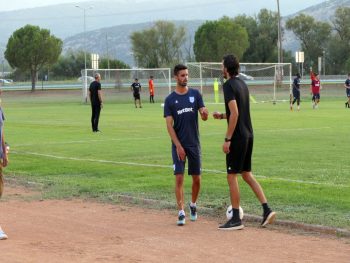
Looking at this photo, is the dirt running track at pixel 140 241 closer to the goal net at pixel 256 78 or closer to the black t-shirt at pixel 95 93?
the black t-shirt at pixel 95 93

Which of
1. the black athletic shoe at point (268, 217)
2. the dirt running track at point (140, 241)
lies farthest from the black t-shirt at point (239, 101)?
the dirt running track at point (140, 241)

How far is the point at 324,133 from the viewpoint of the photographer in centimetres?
2398

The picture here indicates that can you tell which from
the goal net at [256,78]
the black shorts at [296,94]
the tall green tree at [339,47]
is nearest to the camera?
the black shorts at [296,94]

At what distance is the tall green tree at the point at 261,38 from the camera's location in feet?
324

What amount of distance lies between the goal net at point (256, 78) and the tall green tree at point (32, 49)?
30299mm

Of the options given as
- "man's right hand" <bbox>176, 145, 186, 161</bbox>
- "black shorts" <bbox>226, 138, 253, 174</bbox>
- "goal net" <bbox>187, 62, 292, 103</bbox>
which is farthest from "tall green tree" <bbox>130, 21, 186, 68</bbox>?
"black shorts" <bbox>226, 138, 253, 174</bbox>

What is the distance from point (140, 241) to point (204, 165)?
23.3 ft

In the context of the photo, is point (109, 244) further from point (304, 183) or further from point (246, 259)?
point (304, 183)

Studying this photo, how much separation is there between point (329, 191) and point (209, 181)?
2277 mm

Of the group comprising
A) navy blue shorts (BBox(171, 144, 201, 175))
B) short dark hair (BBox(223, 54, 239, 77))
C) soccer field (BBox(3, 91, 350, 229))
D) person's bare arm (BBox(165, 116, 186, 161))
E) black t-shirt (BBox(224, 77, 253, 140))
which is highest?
short dark hair (BBox(223, 54, 239, 77))

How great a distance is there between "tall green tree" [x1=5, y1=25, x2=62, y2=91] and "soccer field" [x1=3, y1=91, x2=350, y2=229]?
54.3 m

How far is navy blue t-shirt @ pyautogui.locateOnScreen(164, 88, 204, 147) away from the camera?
1034 cm

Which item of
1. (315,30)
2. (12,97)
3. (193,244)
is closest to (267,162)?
(193,244)

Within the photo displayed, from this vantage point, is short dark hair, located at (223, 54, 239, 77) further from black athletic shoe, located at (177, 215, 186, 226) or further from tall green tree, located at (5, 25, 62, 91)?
tall green tree, located at (5, 25, 62, 91)
